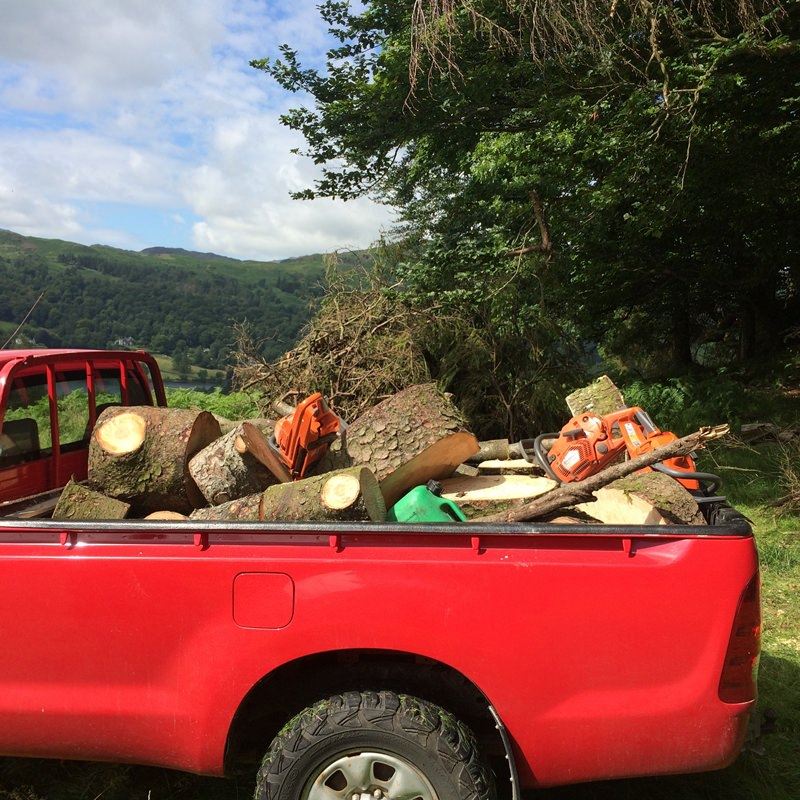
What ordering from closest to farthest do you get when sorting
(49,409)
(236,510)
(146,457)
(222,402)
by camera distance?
1. (236,510)
2. (146,457)
3. (49,409)
4. (222,402)

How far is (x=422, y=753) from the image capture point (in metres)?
2.16

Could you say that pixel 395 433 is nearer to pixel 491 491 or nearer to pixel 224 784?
pixel 491 491

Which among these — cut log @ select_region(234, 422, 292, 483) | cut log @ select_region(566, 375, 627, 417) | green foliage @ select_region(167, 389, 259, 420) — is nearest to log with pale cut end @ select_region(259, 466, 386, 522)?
cut log @ select_region(234, 422, 292, 483)

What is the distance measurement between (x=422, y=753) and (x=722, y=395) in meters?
11.1

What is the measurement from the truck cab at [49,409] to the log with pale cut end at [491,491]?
2.14 meters

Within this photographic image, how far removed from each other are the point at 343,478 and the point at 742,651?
157cm

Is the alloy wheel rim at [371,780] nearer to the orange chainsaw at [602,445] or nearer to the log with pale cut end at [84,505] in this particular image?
the log with pale cut end at [84,505]

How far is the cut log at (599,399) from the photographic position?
169 inches

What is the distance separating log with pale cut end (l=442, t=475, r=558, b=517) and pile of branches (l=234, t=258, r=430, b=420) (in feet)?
15.6

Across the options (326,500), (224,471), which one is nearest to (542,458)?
(326,500)

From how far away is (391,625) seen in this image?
7.10 ft

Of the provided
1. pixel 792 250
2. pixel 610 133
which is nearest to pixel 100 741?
pixel 610 133

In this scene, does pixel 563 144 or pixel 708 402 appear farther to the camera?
pixel 708 402

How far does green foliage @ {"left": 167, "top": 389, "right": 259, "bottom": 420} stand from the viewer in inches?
395
